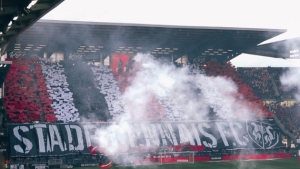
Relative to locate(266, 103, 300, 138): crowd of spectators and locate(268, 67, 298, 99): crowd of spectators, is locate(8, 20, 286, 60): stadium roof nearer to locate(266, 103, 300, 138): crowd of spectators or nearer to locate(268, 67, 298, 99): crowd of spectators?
locate(268, 67, 298, 99): crowd of spectators

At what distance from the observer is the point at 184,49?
57.5 meters

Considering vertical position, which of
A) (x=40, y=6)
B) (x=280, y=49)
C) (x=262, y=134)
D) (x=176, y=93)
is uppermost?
(x=280, y=49)

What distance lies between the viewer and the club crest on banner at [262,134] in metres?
48.2

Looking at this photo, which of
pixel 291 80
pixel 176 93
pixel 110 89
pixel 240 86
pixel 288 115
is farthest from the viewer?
pixel 291 80

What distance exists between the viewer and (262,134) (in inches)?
1922

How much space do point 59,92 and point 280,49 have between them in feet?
86.4

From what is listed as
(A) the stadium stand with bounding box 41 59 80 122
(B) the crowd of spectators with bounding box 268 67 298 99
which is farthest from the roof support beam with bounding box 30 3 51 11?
(B) the crowd of spectators with bounding box 268 67 298 99

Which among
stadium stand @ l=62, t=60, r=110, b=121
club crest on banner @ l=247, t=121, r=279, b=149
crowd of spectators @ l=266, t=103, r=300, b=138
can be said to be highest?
stadium stand @ l=62, t=60, r=110, b=121

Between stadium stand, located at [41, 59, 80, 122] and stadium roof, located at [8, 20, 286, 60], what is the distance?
2375 mm

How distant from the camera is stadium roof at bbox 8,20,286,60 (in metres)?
47.0

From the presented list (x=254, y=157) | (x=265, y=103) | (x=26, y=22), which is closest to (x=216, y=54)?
(x=265, y=103)

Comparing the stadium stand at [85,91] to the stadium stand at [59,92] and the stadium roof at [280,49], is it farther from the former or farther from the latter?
the stadium roof at [280,49]

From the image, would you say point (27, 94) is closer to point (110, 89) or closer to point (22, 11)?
point (110, 89)

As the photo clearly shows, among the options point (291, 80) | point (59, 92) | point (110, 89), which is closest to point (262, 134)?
point (291, 80)
